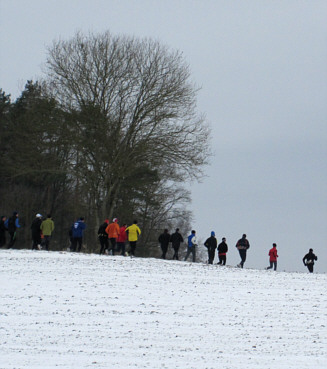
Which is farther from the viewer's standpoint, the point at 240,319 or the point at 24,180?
the point at 24,180

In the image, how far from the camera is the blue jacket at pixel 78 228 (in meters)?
34.5

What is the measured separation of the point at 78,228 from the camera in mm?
34719

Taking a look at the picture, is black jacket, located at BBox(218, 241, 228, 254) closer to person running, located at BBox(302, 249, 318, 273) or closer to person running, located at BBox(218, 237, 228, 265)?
person running, located at BBox(218, 237, 228, 265)

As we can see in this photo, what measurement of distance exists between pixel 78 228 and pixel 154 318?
1740 centimetres

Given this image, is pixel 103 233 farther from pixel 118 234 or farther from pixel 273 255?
pixel 273 255

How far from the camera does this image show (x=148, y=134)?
4828 centimetres

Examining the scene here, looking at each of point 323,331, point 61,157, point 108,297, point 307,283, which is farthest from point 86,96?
point 323,331

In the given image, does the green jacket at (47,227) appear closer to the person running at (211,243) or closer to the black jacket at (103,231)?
the black jacket at (103,231)

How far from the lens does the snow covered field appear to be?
13.6m

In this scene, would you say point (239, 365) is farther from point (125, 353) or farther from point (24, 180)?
point (24, 180)

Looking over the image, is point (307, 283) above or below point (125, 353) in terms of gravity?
above

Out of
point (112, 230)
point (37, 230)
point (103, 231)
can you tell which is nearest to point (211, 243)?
point (112, 230)

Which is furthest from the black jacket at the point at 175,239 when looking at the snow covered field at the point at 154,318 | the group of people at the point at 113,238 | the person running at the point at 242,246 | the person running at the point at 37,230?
the snow covered field at the point at 154,318

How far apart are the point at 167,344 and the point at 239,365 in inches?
83.2
